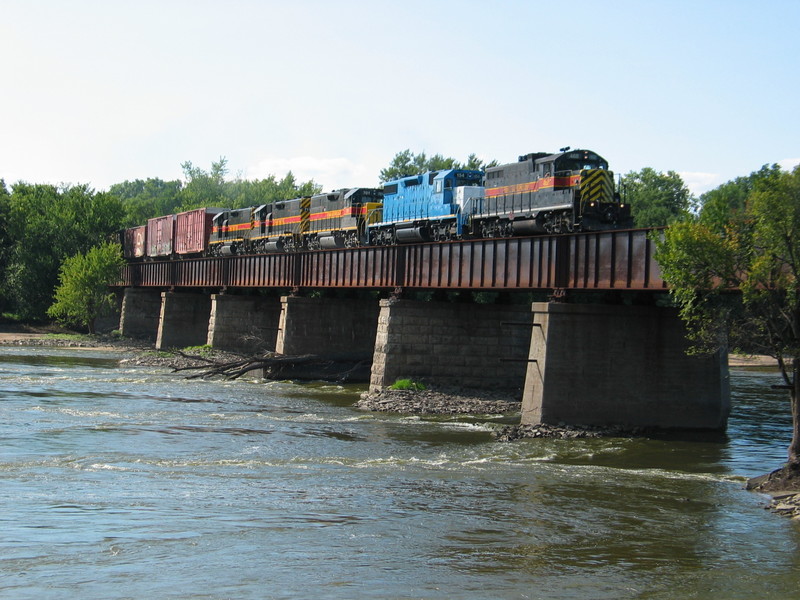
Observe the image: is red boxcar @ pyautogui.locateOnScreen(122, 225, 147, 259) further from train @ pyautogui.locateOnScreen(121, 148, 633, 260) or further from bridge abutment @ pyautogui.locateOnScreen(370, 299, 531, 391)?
bridge abutment @ pyautogui.locateOnScreen(370, 299, 531, 391)

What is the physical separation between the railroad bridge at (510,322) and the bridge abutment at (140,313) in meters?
16.4

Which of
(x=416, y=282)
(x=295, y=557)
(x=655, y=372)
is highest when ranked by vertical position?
(x=416, y=282)

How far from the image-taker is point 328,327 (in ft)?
163

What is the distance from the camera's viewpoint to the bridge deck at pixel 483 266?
29188 mm

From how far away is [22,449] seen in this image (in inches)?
978

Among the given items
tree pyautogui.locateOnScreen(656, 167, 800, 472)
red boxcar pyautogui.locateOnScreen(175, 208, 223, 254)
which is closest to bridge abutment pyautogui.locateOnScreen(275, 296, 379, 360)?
red boxcar pyautogui.locateOnScreen(175, 208, 223, 254)

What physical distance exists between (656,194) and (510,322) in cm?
8376

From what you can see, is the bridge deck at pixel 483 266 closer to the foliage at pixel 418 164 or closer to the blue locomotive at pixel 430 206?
the blue locomotive at pixel 430 206

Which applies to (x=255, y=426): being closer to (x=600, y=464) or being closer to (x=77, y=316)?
(x=600, y=464)

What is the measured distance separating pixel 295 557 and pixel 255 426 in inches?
608

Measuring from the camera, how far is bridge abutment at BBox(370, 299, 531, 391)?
3922 cm

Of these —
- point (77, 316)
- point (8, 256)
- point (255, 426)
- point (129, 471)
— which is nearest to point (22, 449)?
point (129, 471)

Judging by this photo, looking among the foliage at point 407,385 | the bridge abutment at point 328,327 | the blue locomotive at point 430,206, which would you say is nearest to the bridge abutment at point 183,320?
the bridge abutment at point 328,327

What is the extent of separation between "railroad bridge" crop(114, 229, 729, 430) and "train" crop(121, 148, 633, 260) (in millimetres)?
2045
